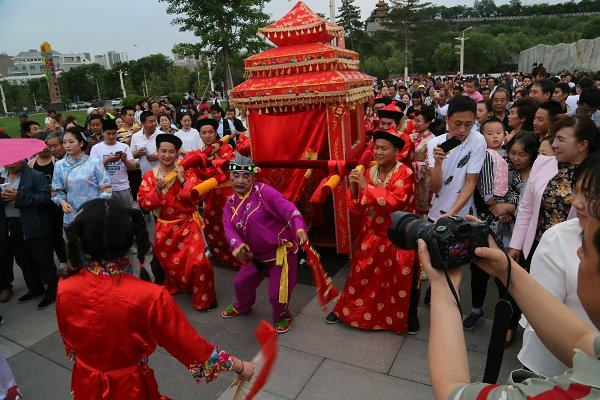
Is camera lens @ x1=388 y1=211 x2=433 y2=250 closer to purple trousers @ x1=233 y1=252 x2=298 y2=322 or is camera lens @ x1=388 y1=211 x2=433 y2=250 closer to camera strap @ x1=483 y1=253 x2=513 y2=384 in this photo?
camera strap @ x1=483 y1=253 x2=513 y2=384

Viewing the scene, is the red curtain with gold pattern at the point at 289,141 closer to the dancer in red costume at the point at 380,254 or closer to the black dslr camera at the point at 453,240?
the dancer in red costume at the point at 380,254

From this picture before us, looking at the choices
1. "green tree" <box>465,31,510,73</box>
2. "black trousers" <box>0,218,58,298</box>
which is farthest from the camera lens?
"green tree" <box>465,31,510,73</box>

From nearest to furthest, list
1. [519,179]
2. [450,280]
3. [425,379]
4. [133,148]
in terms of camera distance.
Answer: [450,280] < [425,379] < [519,179] < [133,148]

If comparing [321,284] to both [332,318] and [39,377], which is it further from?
[39,377]

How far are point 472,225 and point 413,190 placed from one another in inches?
79.1

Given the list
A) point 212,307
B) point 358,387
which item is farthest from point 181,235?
point 358,387

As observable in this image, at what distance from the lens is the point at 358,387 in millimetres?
2615

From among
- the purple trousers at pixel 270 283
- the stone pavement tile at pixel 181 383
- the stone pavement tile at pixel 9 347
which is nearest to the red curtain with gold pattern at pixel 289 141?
the purple trousers at pixel 270 283

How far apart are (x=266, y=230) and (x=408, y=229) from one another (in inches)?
82.6

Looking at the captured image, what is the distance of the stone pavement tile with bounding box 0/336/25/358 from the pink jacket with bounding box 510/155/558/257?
396cm

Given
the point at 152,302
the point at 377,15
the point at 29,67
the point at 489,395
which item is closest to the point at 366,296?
the point at 152,302

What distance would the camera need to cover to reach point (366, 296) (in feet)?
10.7

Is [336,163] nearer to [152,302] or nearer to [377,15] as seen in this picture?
[152,302]

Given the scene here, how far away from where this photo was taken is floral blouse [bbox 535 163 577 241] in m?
2.44
